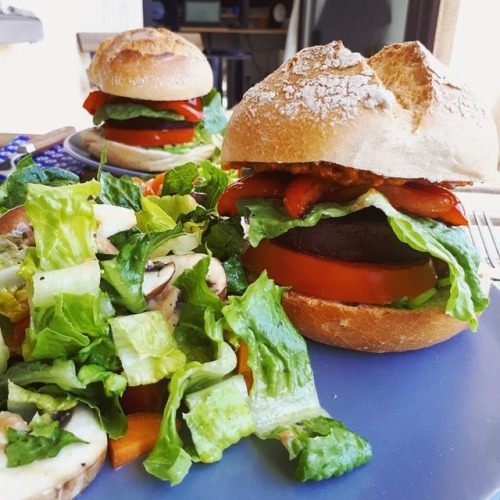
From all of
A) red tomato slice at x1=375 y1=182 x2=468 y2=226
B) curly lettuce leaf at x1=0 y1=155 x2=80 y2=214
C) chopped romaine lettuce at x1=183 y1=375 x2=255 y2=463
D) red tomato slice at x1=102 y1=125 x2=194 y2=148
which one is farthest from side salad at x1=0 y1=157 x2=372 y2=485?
red tomato slice at x1=102 y1=125 x2=194 y2=148

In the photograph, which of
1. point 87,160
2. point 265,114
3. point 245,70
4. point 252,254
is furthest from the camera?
point 245,70

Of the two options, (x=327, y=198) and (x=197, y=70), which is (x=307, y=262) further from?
(x=197, y=70)

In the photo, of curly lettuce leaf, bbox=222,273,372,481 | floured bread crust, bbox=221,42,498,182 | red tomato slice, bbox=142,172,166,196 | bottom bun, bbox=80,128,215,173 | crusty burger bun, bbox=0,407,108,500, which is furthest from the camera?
bottom bun, bbox=80,128,215,173

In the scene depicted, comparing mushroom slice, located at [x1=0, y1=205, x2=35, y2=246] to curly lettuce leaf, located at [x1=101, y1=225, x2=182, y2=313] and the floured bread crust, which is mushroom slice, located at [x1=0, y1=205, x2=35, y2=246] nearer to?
curly lettuce leaf, located at [x1=101, y1=225, x2=182, y2=313]

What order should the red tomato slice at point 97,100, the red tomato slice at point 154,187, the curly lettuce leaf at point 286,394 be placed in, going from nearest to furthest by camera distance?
the curly lettuce leaf at point 286,394 → the red tomato slice at point 154,187 → the red tomato slice at point 97,100

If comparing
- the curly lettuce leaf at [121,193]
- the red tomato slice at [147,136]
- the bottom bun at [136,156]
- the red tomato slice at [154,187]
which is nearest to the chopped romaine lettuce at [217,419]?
the curly lettuce leaf at [121,193]

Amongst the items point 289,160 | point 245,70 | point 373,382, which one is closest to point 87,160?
point 289,160

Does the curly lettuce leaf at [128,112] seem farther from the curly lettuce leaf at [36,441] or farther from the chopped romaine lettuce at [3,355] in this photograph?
the curly lettuce leaf at [36,441]
